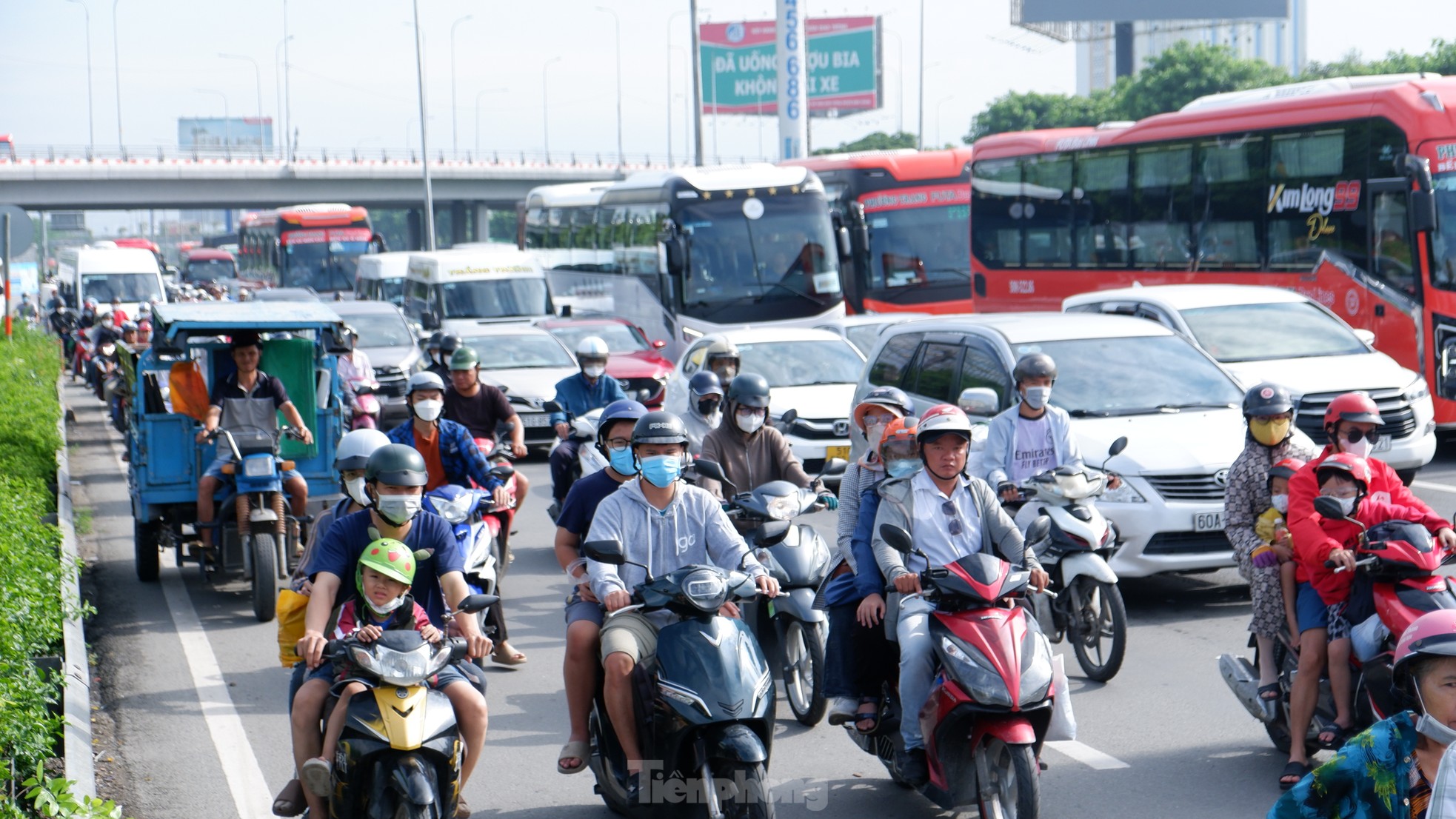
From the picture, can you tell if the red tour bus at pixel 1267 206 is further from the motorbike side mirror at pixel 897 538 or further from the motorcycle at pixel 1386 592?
the motorbike side mirror at pixel 897 538

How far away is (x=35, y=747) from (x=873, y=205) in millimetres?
22369

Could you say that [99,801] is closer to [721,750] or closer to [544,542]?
[721,750]

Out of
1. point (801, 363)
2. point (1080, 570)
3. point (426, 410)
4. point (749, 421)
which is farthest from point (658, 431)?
point (801, 363)

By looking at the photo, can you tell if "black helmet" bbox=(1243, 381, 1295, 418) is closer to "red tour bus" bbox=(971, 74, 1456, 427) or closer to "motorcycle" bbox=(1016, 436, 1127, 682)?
"motorcycle" bbox=(1016, 436, 1127, 682)

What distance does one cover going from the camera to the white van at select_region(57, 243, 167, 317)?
36.7 meters

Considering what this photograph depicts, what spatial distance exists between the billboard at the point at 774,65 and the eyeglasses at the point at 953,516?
74.1 m

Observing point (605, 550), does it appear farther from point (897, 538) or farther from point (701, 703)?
point (897, 538)

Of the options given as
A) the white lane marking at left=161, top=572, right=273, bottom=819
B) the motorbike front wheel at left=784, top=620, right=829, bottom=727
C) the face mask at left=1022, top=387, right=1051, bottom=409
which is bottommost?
the white lane marking at left=161, top=572, right=273, bottom=819

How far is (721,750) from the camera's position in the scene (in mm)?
5137

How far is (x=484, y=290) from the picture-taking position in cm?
2486

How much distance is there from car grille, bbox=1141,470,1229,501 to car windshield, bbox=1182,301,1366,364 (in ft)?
14.1

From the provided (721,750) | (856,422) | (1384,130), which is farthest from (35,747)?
(1384,130)

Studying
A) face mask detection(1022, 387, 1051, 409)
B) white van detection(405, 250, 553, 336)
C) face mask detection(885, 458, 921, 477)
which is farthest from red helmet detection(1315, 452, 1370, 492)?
white van detection(405, 250, 553, 336)

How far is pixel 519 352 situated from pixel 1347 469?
48.6 ft
